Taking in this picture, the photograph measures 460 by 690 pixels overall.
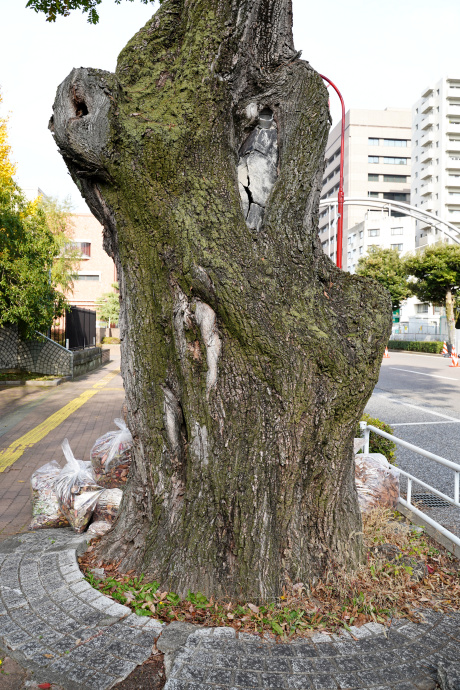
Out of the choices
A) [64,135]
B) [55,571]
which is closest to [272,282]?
[64,135]

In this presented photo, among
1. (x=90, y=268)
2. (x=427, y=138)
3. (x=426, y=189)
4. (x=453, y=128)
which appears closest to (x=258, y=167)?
(x=90, y=268)

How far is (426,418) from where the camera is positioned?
10000 mm

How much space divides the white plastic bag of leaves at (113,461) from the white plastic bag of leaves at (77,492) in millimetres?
208

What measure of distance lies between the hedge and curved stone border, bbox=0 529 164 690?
116 ft

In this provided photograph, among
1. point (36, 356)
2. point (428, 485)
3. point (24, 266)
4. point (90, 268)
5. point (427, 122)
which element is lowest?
point (428, 485)

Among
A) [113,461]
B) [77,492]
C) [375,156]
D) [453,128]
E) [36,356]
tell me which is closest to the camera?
[77,492]

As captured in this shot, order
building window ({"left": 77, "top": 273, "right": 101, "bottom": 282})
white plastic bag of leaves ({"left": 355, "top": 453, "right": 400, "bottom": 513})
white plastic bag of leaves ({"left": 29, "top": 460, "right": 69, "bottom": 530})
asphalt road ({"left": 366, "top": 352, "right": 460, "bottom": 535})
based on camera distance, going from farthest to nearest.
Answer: building window ({"left": 77, "top": 273, "right": 101, "bottom": 282})
asphalt road ({"left": 366, "top": 352, "right": 460, "bottom": 535})
white plastic bag of leaves ({"left": 355, "top": 453, "right": 400, "bottom": 513})
white plastic bag of leaves ({"left": 29, "top": 460, "right": 69, "bottom": 530})

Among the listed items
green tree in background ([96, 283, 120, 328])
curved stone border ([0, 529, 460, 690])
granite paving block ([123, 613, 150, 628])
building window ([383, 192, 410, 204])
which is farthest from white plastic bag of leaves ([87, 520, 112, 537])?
building window ([383, 192, 410, 204])

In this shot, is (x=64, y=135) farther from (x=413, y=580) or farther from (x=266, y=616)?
(x=413, y=580)

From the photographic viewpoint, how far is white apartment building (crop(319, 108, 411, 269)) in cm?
7800

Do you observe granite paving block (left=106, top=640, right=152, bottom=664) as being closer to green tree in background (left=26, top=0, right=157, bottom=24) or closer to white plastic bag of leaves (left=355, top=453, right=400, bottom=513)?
white plastic bag of leaves (left=355, top=453, right=400, bottom=513)

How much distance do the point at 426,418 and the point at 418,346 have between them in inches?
1159

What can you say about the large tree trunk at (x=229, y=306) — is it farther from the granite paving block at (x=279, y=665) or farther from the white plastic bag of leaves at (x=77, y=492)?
the white plastic bag of leaves at (x=77, y=492)

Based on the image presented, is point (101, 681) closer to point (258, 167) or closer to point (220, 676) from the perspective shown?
point (220, 676)
